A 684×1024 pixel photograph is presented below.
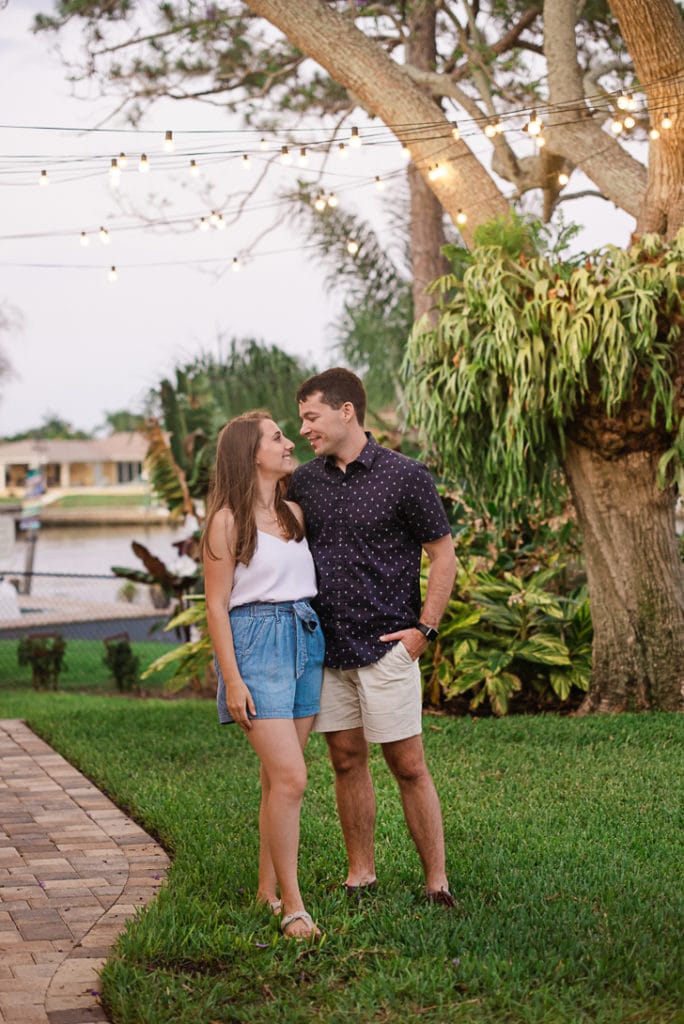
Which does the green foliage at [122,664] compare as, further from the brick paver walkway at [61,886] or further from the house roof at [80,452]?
the house roof at [80,452]

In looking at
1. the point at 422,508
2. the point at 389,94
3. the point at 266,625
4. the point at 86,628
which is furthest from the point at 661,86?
the point at 86,628

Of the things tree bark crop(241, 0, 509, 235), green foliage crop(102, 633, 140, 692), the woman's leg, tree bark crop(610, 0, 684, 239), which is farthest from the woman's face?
green foliage crop(102, 633, 140, 692)

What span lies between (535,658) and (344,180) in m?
6.53

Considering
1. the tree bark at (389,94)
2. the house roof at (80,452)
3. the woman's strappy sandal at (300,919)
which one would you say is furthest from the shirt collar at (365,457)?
the house roof at (80,452)

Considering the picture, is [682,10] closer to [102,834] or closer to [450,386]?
[450,386]

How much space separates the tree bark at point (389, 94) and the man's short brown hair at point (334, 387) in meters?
4.80

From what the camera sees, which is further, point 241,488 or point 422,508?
point 422,508

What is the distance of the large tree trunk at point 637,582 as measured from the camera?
7.87 meters

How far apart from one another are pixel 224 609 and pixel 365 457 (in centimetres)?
76

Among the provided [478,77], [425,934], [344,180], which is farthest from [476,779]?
[344,180]

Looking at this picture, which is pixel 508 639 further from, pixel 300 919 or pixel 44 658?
pixel 44 658

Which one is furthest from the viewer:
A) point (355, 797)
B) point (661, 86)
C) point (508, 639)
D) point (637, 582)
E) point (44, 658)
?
point (44, 658)

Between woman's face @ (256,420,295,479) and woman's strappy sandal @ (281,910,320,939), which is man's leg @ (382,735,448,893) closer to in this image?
woman's strappy sandal @ (281,910,320,939)

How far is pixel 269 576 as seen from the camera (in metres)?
3.90
